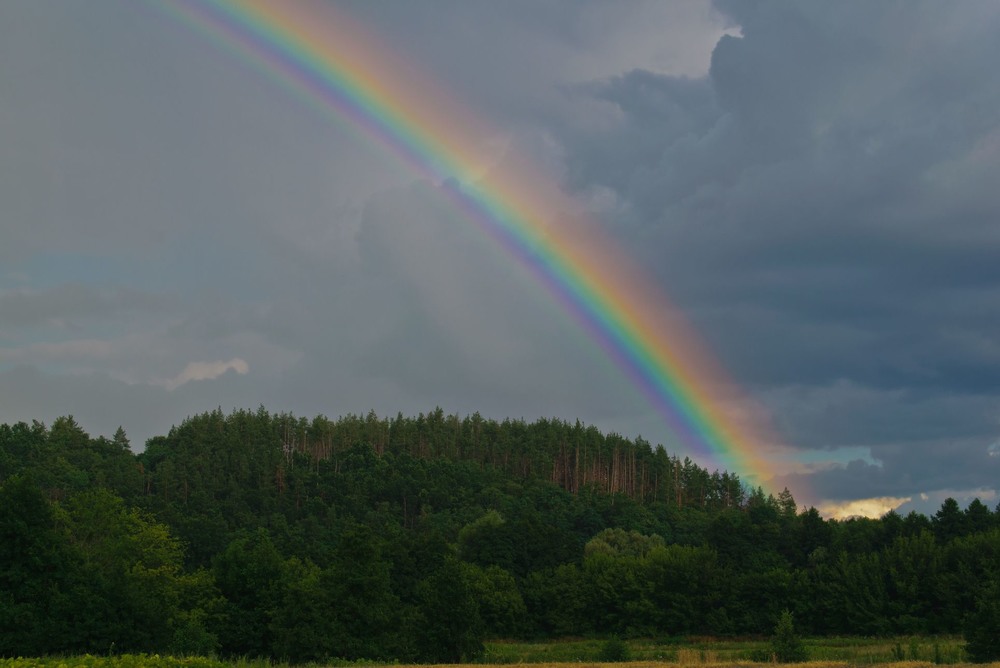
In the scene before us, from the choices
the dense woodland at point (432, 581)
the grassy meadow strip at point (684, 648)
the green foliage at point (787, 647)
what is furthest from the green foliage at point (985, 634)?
the grassy meadow strip at point (684, 648)

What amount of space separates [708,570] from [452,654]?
2361 inches

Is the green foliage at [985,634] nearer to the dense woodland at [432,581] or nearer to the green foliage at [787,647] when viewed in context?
the dense woodland at [432,581]

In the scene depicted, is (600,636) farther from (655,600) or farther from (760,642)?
(760,642)

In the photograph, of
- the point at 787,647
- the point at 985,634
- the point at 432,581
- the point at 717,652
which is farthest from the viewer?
the point at 717,652

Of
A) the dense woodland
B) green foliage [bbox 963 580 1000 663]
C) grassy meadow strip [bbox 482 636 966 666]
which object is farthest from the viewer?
grassy meadow strip [bbox 482 636 966 666]

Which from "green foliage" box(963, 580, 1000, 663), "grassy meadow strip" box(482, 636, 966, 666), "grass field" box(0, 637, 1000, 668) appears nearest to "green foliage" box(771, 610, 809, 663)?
"grass field" box(0, 637, 1000, 668)

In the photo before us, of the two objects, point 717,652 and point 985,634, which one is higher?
point 985,634

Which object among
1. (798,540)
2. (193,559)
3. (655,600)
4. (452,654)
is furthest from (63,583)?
(798,540)

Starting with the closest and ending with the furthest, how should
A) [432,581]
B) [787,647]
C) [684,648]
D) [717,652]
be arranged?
[787,647], [432,581], [717,652], [684,648]

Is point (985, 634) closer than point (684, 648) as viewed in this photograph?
Yes

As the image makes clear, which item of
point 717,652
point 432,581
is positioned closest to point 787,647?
point 432,581

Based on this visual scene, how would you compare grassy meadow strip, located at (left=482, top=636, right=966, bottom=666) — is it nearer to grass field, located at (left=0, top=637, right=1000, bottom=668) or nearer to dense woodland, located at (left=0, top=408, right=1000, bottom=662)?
grass field, located at (left=0, top=637, right=1000, bottom=668)

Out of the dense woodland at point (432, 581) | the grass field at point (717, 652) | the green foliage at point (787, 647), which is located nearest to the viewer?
the grass field at point (717, 652)

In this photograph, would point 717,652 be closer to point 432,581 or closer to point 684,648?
point 684,648
